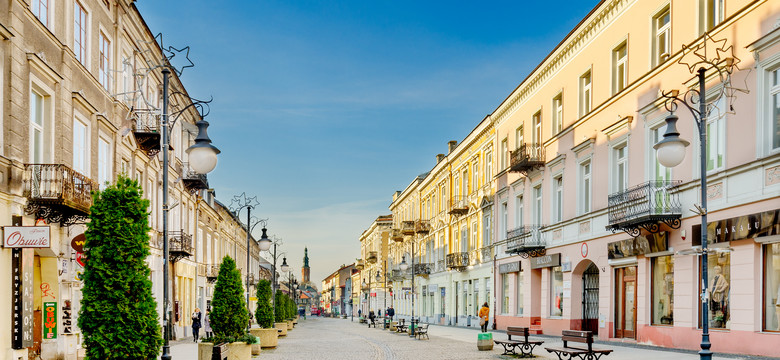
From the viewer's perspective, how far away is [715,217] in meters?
17.1

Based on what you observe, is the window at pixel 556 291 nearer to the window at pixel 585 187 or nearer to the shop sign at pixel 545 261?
the shop sign at pixel 545 261

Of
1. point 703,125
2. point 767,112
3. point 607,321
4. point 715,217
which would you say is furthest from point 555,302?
point 703,125

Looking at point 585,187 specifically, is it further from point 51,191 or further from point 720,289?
point 51,191

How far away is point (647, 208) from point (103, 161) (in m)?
14.6

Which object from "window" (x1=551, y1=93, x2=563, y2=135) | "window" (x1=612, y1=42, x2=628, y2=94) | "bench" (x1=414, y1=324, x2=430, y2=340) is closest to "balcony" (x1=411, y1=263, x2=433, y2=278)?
"bench" (x1=414, y1=324, x2=430, y2=340)

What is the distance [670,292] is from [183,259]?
21.4 metres

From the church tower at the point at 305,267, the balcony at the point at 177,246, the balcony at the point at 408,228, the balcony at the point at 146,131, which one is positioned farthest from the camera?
the church tower at the point at 305,267

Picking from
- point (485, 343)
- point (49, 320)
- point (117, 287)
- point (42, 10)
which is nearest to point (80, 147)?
point (42, 10)

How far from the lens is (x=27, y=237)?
13.8 metres

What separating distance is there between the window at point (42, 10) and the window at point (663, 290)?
16.1 meters

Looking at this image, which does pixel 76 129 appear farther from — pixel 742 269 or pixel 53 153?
pixel 742 269

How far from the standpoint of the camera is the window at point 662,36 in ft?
65.3

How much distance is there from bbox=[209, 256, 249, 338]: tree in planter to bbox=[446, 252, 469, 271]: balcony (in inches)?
989

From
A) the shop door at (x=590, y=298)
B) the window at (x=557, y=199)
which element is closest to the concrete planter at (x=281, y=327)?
the window at (x=557, y=199)
